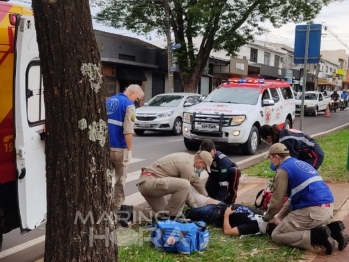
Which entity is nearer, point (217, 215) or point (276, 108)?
point (217, 215)

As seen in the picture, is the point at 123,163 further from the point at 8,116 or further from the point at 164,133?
the point at 164,133

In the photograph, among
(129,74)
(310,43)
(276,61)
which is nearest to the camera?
→ (310,43)

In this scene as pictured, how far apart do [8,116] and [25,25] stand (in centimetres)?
87

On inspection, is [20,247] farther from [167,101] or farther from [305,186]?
[167,101]

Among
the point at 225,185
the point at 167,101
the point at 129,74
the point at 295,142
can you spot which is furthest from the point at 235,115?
the point at 129,74

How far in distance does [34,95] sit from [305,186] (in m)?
2.79

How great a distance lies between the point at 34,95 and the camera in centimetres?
408

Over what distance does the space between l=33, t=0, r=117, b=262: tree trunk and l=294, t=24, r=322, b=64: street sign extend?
670 centimetres

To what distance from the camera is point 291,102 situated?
537 inches

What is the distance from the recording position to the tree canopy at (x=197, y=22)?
24625 mm

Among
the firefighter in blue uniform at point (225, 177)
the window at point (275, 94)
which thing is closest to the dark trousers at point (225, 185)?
the firefighter in blue uniform at point (225, 177)

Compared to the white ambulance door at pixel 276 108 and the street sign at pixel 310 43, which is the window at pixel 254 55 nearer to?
the white ambulance door at pixel 276 108

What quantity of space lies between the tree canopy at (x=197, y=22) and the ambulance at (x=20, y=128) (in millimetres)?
20822

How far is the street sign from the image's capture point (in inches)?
342
